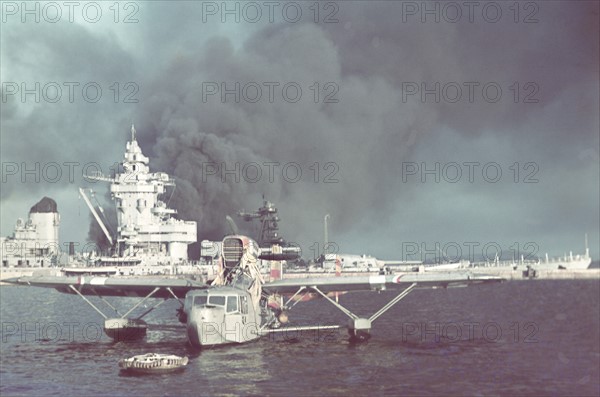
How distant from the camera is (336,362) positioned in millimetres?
36938

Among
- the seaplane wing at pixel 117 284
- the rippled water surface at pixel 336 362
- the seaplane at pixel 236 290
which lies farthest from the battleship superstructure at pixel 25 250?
the seaplane at pixel 236 290

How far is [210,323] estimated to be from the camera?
39.0 m

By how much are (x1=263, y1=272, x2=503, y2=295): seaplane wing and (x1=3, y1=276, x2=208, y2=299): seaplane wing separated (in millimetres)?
6389

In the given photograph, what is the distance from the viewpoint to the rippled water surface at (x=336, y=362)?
29.9m

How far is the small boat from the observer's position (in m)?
33.4

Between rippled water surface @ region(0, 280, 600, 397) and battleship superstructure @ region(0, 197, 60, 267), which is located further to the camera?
battleship superstructure @ region(0, 197, 60, 267)

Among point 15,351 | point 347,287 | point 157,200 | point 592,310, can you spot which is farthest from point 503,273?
point 15,351

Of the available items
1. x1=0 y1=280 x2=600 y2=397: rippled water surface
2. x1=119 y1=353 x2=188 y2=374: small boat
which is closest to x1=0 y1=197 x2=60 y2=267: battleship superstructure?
x1=0 y1=280 x2=600 y2=397: rippled water surface

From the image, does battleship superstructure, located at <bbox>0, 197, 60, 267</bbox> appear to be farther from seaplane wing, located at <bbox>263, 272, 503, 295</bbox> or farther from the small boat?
the small boat

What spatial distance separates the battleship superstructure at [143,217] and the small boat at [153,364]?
14361 centimetres

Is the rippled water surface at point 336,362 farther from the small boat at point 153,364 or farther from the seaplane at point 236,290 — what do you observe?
the seaplane at point 236,290

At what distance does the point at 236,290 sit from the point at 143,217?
14335 cm

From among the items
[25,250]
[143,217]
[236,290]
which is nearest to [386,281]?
[236,290]

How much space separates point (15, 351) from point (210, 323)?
13.5 meters
